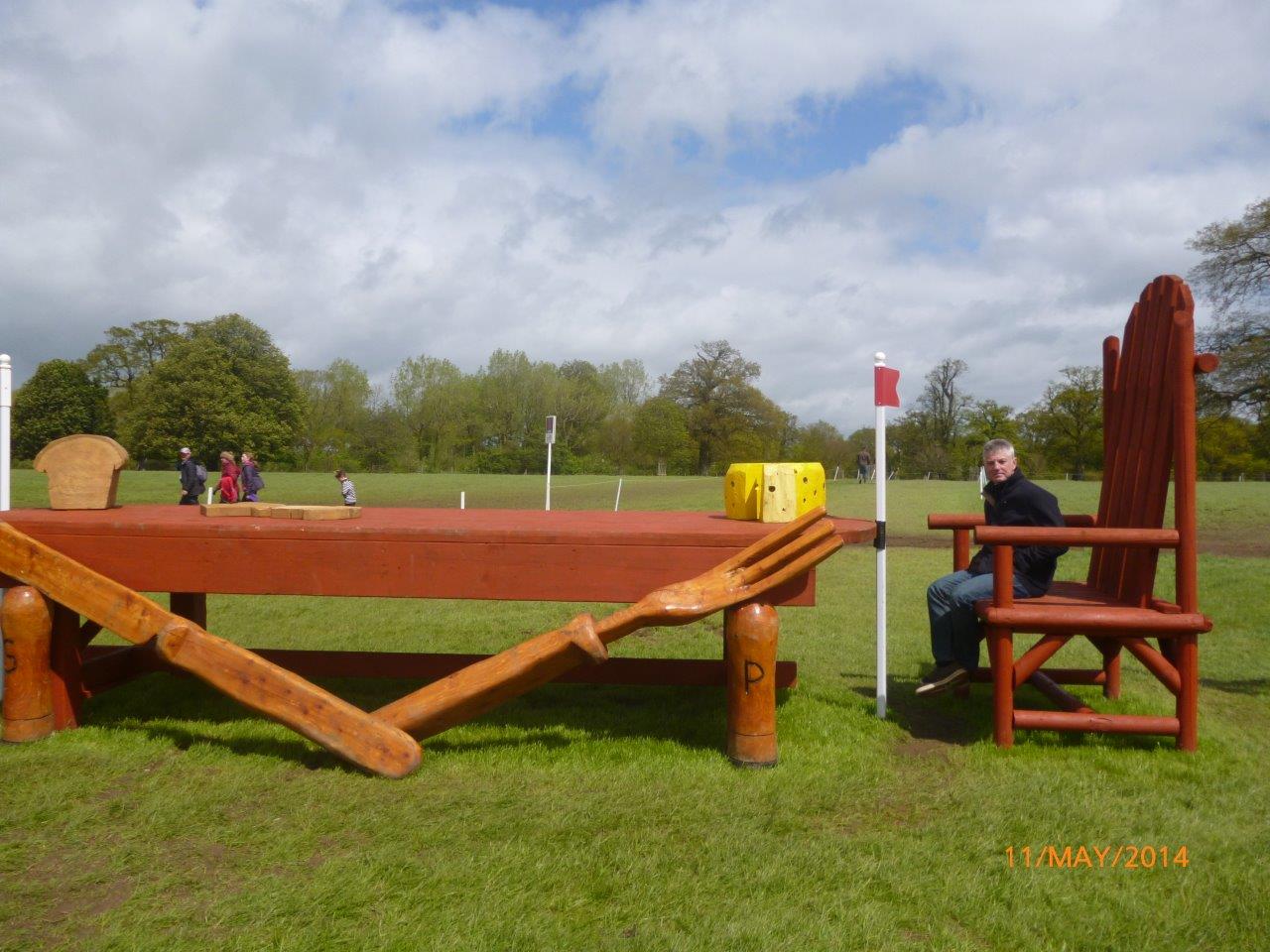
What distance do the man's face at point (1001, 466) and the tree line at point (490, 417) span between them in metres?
55.8

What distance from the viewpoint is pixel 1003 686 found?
4.43 m

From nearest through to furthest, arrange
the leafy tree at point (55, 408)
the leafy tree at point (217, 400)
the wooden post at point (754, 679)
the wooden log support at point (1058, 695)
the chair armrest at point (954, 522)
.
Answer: the wooden post at point (754, 679) < the wooden log support at point (1058, 695) < the chair armrest at point (954, 522) < the leafy tree at point (217, 400) < the leafy tree at point (55, 408)

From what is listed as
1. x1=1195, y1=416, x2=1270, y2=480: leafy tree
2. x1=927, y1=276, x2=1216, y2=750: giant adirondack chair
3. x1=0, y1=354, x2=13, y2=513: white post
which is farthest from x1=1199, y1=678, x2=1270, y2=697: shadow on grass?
x1=1195, y1=416, x2=1270, y2=480: leafy tree

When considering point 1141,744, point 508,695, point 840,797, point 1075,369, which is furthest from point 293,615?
point 1075,369

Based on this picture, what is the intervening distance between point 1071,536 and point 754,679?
1.59 meters

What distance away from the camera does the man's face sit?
4.98 meters

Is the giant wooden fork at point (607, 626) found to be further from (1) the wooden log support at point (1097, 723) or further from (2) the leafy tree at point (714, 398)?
(2) the leafy tree at point (714, 398)

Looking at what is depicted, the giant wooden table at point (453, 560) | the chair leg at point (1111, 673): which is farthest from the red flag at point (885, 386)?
the chair leg at point (1111, 673)

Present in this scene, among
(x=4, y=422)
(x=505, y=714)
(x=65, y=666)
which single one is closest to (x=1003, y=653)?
(x=505, y=714)

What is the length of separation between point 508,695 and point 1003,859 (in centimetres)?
214

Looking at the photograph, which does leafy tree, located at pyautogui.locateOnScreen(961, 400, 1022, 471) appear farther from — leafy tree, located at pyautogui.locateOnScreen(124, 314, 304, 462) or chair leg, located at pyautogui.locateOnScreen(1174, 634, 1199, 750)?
chair leg, located at pyautogui.locateOnScreen(1174, 634, 1199, 750)

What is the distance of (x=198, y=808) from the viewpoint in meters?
3.65

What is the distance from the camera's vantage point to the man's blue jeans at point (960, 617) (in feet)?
15.6

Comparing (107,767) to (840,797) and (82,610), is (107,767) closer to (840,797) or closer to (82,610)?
(82,610)
